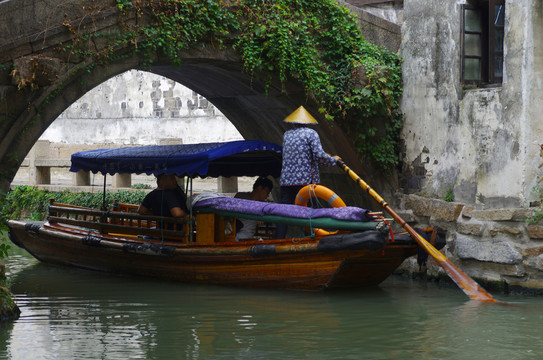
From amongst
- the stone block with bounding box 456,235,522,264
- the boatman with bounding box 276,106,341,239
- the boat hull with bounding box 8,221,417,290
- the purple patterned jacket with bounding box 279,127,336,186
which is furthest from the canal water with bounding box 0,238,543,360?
the purple patterned jacket with bounding box 279,127,336,186

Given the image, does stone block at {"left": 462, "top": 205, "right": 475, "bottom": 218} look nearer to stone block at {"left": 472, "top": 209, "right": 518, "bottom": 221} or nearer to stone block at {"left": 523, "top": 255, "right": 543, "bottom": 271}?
stone block at {"left": 472, "top": 209, "right": 518, "bottom": 221}

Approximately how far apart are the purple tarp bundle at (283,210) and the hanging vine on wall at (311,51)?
5.71 feet

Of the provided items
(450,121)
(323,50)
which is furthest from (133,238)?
(450,121)

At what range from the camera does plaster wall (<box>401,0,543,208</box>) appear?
9.66 m

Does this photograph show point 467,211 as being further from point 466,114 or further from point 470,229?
point 466,114

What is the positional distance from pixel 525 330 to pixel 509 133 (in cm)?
292

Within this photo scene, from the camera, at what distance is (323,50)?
11438mm

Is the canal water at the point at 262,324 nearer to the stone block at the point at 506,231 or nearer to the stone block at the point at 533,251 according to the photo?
the stone block at the point at 533,251

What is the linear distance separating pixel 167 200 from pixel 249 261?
1561mm

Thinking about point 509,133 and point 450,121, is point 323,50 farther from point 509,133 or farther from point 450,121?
point 509,133

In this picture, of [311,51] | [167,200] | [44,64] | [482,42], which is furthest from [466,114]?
[44,64]

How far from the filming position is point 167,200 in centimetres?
1078

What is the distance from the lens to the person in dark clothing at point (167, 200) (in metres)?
10.7

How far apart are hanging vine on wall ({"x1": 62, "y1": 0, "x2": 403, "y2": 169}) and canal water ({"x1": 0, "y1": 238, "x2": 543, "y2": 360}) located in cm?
224
